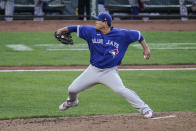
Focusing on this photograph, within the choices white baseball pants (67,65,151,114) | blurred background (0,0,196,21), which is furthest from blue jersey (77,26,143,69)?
blurred background (0,0,196,21)

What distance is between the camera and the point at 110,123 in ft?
26.1

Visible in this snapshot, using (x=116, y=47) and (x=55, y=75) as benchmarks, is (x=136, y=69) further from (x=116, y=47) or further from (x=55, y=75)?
(x=116, y=47)

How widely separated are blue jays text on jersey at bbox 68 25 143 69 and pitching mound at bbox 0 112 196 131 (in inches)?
40.2

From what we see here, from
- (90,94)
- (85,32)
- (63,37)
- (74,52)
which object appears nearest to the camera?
(85,32)

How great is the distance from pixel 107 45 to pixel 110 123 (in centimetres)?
134

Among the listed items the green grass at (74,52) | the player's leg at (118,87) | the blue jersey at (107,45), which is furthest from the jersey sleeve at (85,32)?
the green grass at (74,52)

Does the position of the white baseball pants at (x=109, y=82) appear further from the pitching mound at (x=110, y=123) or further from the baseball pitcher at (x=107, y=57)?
the pitching mound at (x=110, y=123)

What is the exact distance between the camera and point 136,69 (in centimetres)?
1384

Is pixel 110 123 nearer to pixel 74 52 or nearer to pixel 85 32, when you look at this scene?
pixel 85 32

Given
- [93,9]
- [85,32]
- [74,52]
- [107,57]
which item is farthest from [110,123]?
[93,9]

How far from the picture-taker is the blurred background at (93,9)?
69.3ft

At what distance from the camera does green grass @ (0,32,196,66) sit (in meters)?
15.1

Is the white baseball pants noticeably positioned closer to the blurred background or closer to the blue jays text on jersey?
the blue jays text on jersey

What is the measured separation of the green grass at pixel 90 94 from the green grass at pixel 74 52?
180 centimetres
